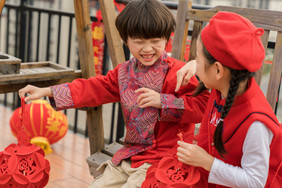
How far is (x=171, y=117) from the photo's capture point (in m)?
1.44

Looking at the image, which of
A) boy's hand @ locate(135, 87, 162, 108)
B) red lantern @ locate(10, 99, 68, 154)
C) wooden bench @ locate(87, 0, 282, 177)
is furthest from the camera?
red lantern @ locate(10, 99, 68, 154)

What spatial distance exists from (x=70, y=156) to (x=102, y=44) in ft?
3.10

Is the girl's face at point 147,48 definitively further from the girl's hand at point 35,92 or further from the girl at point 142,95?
the girl's hand at point 35,92

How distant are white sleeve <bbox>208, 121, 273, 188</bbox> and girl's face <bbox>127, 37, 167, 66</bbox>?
50 cm

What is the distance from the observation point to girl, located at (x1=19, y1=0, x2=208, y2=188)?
144 cm

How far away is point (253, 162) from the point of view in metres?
1.12

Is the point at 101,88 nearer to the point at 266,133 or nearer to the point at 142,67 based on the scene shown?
the point at 142,67

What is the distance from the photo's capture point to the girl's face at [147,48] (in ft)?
4.77

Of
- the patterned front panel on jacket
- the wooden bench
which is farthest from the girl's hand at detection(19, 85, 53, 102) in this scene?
the wooden bench

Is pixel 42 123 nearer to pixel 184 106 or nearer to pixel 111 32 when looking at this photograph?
pixel 111 32

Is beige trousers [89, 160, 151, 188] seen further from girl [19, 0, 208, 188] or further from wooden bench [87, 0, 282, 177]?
wooden bench [87, 0, 282, 177]

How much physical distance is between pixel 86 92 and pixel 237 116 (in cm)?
69

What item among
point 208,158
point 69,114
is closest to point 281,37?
point 208,158

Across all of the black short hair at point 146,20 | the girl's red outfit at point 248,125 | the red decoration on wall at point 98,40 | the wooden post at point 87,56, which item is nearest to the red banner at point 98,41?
the red decoration on wall at point 98,40
